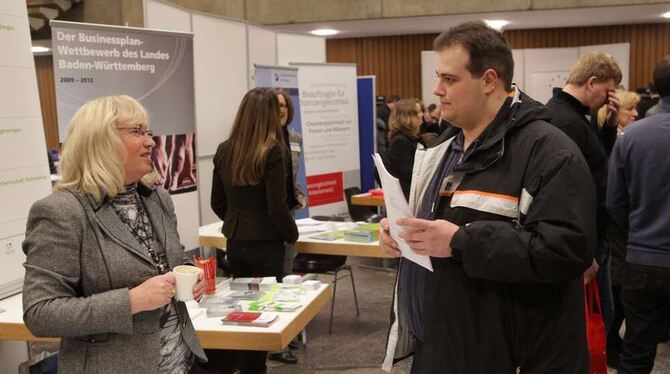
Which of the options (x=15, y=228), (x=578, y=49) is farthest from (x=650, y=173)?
(x=578, y=49)

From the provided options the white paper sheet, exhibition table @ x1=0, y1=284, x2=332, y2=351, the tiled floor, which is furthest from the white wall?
the white paper sheet

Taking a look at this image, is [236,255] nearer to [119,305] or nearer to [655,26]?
[119,305]

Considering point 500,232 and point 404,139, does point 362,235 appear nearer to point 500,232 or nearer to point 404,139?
point 404,139

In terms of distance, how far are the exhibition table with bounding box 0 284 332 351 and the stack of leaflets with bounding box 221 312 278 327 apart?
0.02m

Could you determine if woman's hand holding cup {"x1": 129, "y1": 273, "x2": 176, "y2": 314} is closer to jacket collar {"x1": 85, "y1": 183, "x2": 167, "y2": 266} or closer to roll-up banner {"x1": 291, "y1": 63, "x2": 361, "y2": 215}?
jacket collar {"x1": 85, "y1": 183, "x2": 167, "y2": 266}

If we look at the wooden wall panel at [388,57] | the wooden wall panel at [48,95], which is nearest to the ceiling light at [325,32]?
the wooden wall panel at [388,57]

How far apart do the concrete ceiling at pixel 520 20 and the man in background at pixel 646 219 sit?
6542 millimetres

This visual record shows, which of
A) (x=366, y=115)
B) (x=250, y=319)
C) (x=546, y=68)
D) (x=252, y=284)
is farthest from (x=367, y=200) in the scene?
(x=546, y=68)

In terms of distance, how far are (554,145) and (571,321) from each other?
0.44m

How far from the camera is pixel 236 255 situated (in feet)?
12.4

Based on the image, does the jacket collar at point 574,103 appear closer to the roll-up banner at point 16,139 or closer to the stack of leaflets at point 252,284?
the stack of leaflets at point 252,284

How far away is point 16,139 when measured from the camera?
9.14 ft

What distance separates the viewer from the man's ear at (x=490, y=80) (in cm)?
174

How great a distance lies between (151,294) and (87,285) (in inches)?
6.9
